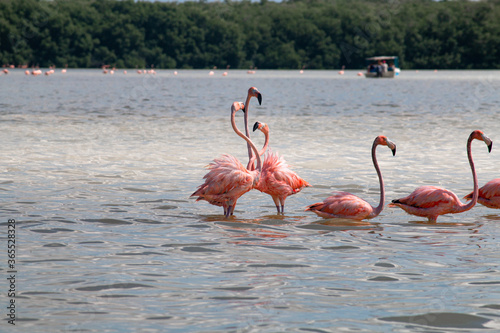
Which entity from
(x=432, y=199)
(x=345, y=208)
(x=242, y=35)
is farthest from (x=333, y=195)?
(x=242, y=35)

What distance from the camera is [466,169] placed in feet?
43.8

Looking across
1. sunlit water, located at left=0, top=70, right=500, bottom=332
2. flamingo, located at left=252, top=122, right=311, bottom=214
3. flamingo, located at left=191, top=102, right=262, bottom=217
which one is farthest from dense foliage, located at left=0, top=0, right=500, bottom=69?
flamingo, located at left=191, top=102, right=262, bottom=217

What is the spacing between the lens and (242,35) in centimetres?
11644

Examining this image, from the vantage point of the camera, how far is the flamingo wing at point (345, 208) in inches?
354

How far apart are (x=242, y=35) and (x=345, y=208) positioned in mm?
109213

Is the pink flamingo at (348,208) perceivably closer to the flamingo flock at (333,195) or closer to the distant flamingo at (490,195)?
the flamingo flock at (333,195)

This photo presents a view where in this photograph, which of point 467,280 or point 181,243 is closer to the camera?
point 467,280

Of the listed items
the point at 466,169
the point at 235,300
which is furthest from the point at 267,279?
the point at 466,169

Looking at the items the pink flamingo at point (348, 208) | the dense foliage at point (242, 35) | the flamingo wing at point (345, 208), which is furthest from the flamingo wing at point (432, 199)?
the dense foliage at point (242, 35)

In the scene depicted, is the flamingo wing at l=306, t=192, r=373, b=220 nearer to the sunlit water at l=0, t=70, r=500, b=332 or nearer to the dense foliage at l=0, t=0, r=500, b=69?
the sunlit water at l=0, t=70, r=500, b=332

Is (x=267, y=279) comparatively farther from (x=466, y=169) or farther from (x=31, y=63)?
(x=31, y=63)

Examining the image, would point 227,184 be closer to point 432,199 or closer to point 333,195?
point 333,195

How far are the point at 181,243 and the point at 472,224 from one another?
3.42 metres

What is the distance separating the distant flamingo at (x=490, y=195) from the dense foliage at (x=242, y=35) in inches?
3794
